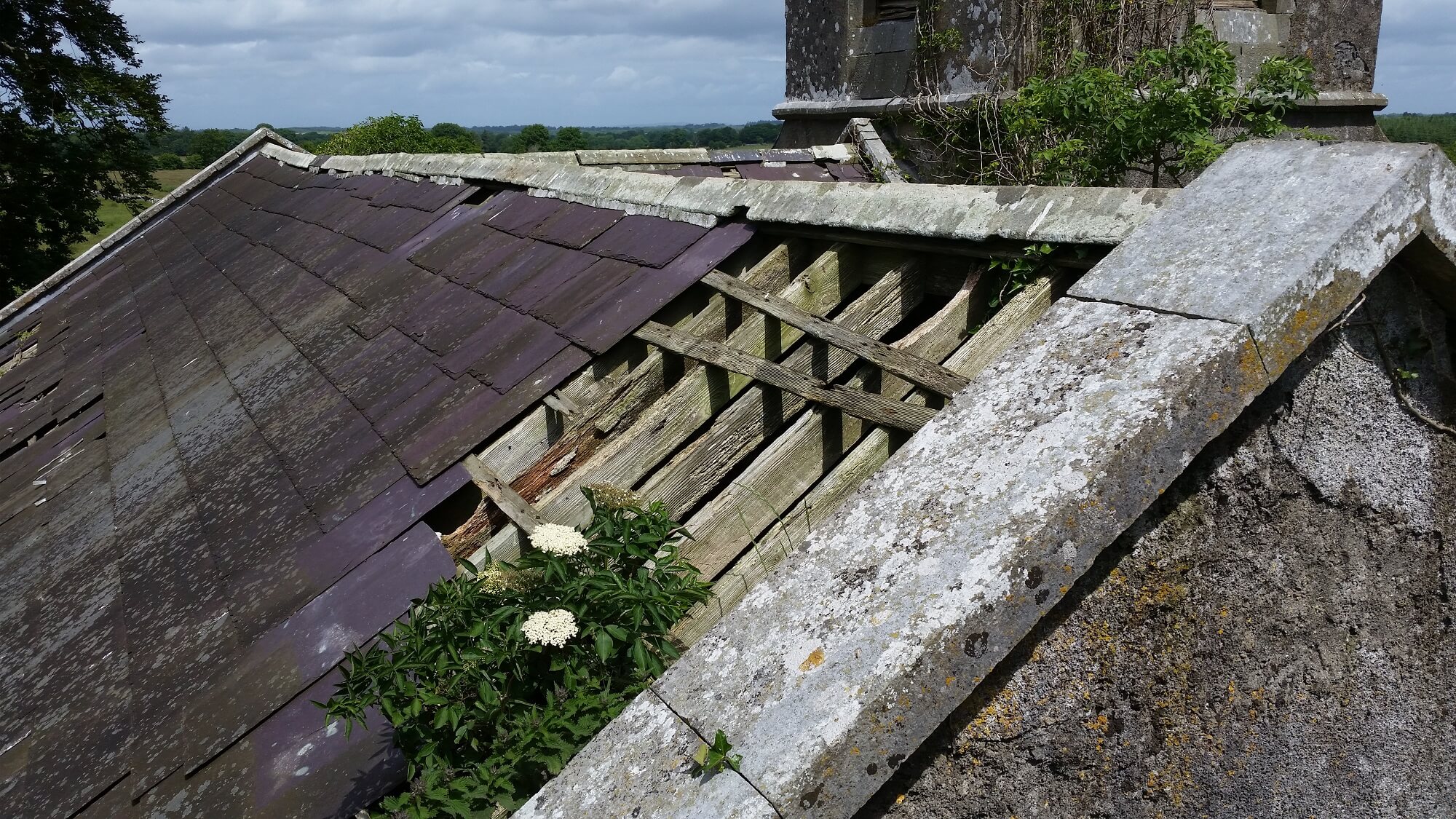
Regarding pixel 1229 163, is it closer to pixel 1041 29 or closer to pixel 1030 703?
pixel 1030 703

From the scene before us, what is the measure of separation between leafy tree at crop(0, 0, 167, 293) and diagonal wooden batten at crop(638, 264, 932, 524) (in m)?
26.8

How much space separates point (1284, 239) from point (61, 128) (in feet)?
96.3

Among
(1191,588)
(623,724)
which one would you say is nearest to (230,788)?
(623,724)

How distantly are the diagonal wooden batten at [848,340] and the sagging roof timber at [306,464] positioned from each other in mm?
52

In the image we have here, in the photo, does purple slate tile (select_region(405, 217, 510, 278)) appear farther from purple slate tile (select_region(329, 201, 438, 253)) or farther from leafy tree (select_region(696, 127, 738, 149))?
leafy tree (select_region(696, 127, 738, 149))

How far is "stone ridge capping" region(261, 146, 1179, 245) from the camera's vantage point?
206cm

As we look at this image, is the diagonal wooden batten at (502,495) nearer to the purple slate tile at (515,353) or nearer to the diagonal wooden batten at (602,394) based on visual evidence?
the diagonal wooden batten at (602,394)

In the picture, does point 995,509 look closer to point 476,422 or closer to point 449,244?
point 476,422

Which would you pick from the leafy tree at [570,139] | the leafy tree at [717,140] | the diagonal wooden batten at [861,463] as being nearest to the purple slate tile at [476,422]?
the diagonal wooden batten at [861,463]

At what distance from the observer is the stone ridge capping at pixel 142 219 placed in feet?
33.6

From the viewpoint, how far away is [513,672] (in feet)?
5.36

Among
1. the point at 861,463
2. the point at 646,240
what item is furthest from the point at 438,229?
the point at 861,463

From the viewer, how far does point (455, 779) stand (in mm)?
1578

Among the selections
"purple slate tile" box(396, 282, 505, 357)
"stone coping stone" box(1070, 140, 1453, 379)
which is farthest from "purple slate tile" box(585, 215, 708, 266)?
"stone coping stone" box(1070, 140, 1453, 379)
